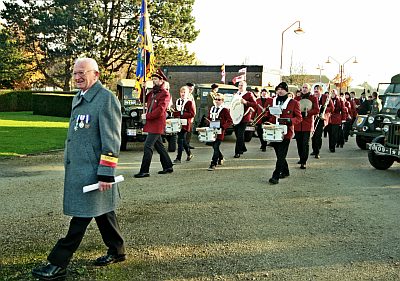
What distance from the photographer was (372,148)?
11.0 metres

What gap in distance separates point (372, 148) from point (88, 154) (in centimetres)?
844

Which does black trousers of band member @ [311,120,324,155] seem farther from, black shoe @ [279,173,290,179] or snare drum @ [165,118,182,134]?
snare drum @ [165,118,182,134]

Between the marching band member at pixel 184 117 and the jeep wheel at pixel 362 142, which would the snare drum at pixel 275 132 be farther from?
the jeep wheel at pixel 362 142

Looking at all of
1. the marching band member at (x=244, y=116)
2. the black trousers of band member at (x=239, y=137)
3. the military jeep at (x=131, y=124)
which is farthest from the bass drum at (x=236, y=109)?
the military jeep at (x=131, y=124)

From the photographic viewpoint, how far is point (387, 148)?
34.9 feet

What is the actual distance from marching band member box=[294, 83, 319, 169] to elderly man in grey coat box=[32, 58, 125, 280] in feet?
24.1

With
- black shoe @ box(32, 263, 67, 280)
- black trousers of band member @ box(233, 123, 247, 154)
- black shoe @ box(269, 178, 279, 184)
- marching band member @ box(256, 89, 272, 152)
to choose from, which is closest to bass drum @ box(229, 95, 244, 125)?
black trousers of band member @ box(233, 123, 247, 154)

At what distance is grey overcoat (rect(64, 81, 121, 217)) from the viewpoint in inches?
164

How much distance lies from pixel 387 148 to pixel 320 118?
2.60 m

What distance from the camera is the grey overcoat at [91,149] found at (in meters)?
4.18

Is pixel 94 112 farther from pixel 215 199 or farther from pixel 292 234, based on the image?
pixel 215 199

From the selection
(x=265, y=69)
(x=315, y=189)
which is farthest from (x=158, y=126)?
(x=265, y=69)

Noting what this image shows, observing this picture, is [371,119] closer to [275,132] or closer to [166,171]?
[275,132]

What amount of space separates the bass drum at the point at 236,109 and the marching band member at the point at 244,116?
11cm
